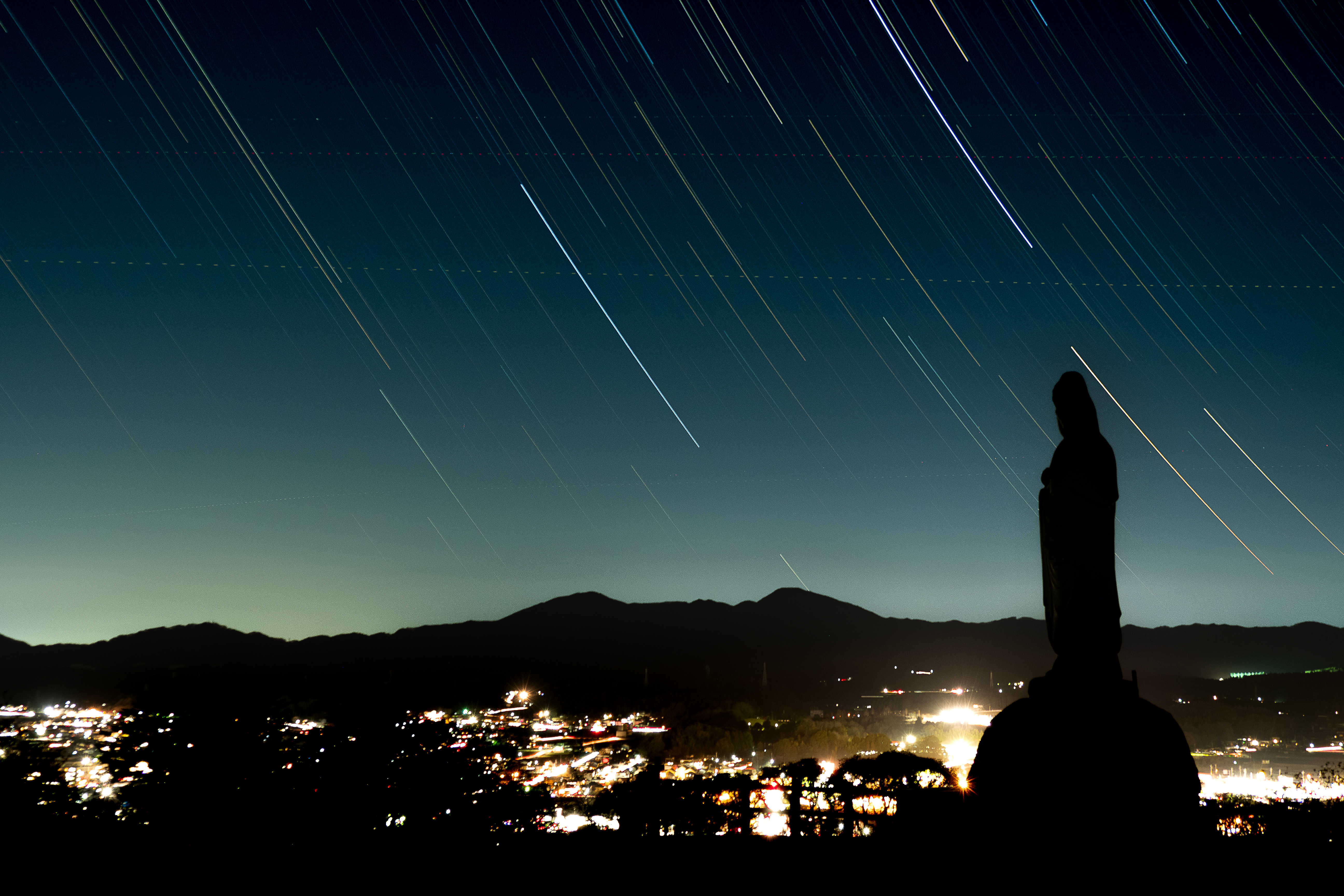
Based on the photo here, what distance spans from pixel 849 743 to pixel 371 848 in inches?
1897

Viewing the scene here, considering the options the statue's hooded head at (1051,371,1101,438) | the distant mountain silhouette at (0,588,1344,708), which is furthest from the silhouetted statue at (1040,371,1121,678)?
the distant mountain silhouette at (0,588,1344,708)

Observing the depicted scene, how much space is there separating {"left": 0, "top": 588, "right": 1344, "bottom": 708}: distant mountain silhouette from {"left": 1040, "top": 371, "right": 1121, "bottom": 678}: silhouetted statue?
3741cm

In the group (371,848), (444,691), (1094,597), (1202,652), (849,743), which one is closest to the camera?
(1094,597)

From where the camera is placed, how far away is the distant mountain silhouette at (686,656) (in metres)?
83.2

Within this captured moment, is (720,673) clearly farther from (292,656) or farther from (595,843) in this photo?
(595,843)

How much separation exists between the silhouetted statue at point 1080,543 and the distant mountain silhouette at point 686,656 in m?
37.4

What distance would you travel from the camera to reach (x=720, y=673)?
366 feet

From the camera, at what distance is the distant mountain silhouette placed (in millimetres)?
83250

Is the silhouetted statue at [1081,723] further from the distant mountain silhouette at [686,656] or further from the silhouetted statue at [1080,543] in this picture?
the distant mountain silhouette at [686,656]

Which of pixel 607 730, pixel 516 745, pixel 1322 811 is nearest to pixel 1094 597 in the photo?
pixel 1322 811

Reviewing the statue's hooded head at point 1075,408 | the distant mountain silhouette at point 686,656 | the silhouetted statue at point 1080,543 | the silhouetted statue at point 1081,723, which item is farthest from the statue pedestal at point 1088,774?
the distant mountain silhouette at point 686,656

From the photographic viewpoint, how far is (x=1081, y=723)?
20.5ft

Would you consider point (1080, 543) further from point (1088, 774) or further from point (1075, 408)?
point (1088, 774)

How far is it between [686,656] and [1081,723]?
134071 millimetres
